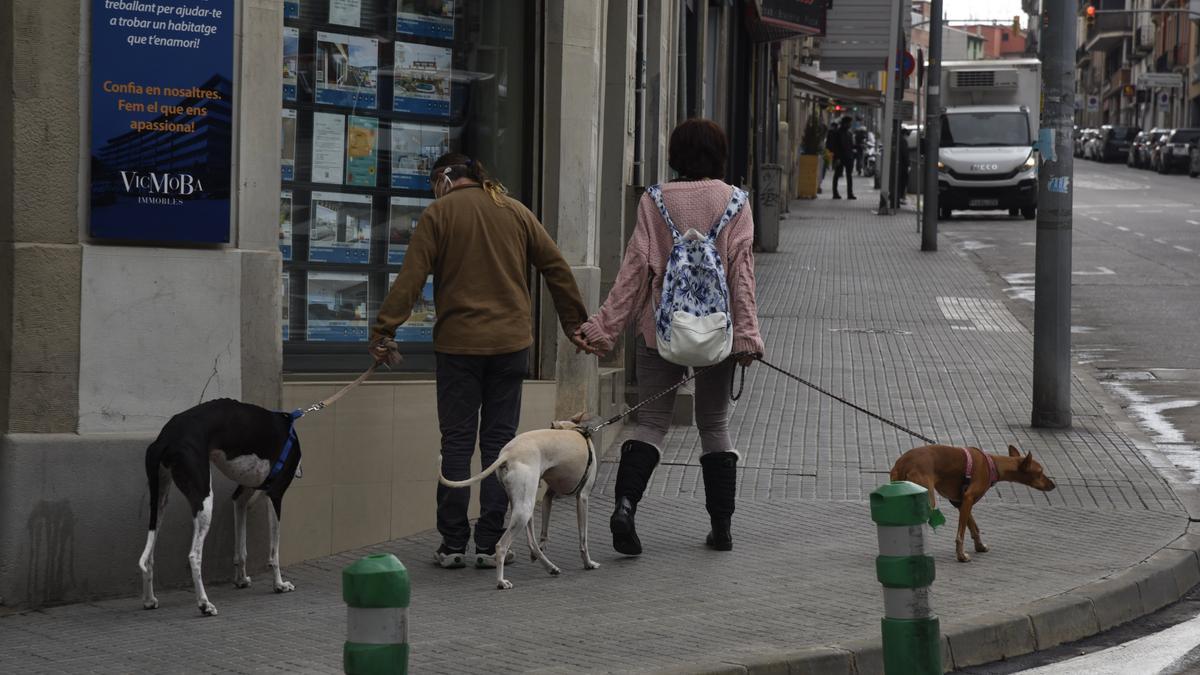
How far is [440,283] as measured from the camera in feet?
25.2

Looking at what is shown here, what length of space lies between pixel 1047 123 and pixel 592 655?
7.11m

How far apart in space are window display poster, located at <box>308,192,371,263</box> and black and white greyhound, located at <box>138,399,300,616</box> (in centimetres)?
150

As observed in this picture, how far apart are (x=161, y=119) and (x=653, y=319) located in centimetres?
231

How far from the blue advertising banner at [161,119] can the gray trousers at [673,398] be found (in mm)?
1982

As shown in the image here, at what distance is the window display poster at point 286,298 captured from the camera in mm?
8359

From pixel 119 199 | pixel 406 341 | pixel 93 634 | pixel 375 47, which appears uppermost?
pixel 375 47

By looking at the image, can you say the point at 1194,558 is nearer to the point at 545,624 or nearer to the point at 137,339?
the point at 545,624

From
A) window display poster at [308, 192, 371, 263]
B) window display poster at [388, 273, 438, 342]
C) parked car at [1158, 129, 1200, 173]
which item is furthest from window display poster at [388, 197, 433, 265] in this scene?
parked car at [1158, 129, 1200, 173]

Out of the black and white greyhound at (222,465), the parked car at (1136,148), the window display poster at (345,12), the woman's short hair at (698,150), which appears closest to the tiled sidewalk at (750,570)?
the black and white greyhound at (222,465)

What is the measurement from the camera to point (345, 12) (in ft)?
27.9

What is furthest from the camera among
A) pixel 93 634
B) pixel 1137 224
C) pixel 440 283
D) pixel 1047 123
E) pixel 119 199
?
pixel 1137 224

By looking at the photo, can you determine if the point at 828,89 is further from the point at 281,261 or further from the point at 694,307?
the point at 281,261

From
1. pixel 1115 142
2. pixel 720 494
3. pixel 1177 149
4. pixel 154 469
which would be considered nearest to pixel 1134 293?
pixel 720 494

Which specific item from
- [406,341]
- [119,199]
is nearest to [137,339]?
[119,199]
